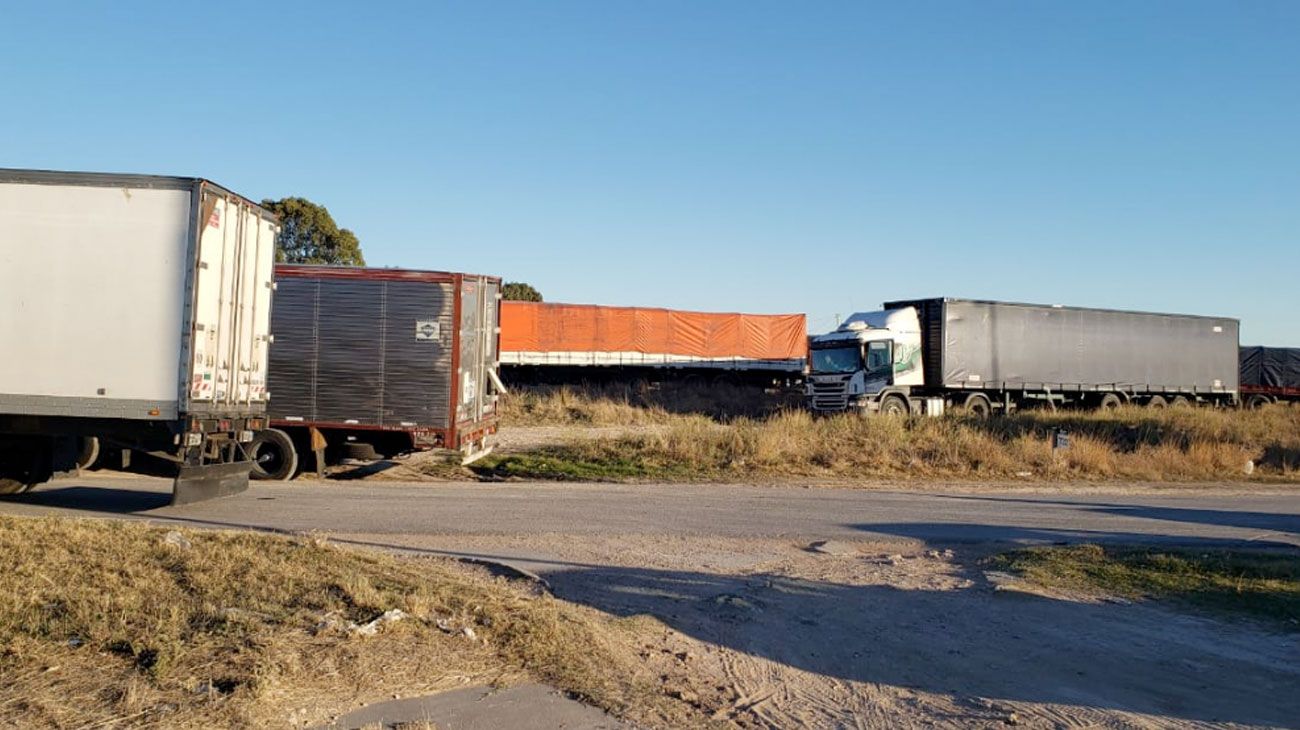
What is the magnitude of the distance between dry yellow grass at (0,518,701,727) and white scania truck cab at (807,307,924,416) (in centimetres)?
2304

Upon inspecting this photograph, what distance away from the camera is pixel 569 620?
748 cm

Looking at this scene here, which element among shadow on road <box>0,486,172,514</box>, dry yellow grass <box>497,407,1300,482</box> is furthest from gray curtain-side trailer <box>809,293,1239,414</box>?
shadow on road <box>0,486,172,514</box>

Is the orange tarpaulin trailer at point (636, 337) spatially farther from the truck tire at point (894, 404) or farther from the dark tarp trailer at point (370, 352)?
the dark tarp trailer at point (370, 352)

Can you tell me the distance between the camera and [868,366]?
30.8 metres

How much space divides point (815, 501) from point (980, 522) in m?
2.81

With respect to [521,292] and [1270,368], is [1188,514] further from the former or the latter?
[521,292]

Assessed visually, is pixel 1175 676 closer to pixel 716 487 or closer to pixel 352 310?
pixel 716 487

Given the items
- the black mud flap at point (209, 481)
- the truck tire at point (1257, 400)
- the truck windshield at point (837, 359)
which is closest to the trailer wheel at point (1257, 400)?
the truck tire at point (1257, 400)

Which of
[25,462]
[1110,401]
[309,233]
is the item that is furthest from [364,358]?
[309,233]

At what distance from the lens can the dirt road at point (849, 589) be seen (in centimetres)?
663

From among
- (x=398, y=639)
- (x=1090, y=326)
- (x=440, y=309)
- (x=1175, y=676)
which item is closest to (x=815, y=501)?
(x=440, y=309)

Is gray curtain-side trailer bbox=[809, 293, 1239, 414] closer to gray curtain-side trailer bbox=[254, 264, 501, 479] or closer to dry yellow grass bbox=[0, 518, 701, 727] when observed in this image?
gray curtain-side trailer bbox=[254, 264, 501, 479]

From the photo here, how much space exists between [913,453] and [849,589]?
1296 centimetres

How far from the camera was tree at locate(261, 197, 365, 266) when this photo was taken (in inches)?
1961
